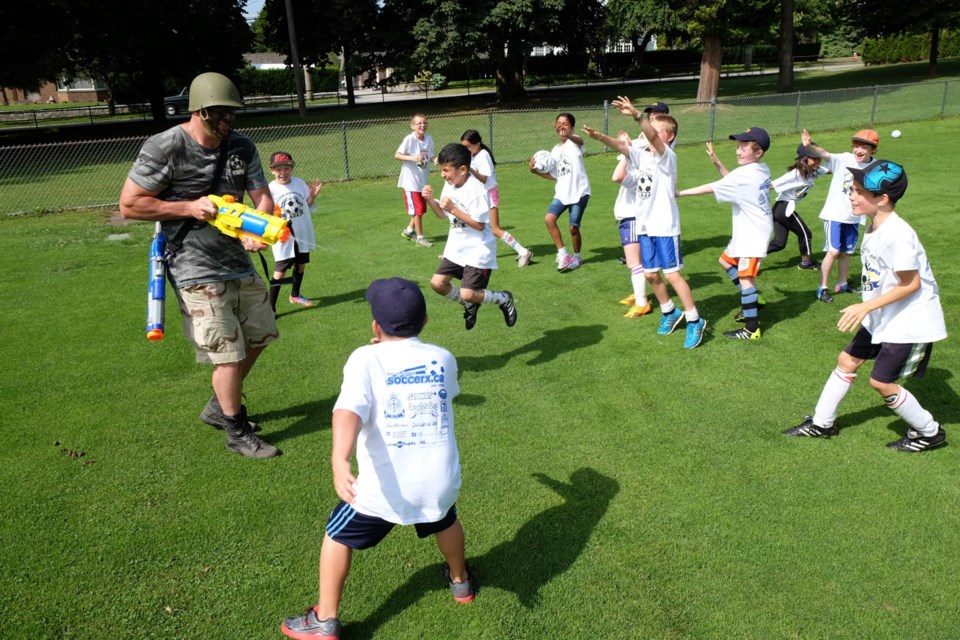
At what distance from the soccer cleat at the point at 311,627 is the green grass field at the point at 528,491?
0.14 m

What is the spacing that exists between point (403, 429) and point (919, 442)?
3.50m

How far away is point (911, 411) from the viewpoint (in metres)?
4.39

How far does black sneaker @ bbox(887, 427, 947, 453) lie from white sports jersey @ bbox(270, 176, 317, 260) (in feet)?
19.1

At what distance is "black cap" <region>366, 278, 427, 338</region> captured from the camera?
2887 millimetres

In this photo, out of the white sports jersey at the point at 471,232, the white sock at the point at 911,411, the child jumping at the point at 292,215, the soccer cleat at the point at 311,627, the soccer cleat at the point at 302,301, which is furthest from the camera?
the soccer cleat at the point at 302,301

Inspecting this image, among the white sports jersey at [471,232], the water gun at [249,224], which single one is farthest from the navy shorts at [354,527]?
the white sports jersey at [471,232]

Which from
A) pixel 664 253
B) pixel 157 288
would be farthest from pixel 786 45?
pixel 157 288

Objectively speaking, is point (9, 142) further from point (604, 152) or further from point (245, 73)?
point (245, 73)

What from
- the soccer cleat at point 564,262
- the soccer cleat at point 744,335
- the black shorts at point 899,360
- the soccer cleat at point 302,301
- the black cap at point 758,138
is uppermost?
the black cap at point 758,138

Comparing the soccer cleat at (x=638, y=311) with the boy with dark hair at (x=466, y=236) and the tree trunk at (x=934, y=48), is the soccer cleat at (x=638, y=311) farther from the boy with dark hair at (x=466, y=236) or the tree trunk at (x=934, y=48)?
the tree trunk at (x=934, y=48)

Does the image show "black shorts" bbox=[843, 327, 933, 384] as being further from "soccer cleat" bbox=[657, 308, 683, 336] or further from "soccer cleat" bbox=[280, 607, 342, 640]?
"soccer cleat" bbox=[280, 607, 342, 640]

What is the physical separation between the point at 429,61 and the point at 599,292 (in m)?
26.9

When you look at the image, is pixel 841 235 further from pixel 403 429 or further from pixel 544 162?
pixel 403 429

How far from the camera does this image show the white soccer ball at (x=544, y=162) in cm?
920
